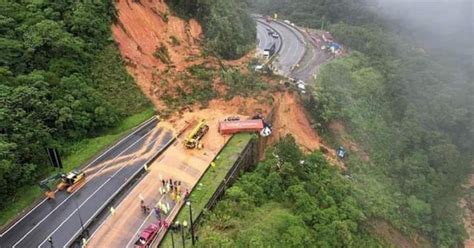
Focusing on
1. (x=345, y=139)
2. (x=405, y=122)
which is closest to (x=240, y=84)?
(x=345, y=139)

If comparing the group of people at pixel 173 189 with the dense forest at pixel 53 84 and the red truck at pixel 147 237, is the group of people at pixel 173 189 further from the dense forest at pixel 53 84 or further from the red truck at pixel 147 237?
the dense forest at pixel 53 84

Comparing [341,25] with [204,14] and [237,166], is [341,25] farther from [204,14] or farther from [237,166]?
[237,166]

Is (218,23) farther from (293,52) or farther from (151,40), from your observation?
(293,52)

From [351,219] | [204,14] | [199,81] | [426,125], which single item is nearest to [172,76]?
[199,81]

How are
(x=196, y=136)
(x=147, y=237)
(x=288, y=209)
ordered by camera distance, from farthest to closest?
(x=196, y=136), (x=288, y=209), (x=147, y=237)

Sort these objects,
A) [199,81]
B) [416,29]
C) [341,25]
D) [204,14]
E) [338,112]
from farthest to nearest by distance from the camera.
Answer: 1. [416,29]
2. [341,25]
3. [204,14]
4. [338,112]
5. [199,81]

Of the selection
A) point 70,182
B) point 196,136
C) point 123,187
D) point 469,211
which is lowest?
point 469,211
